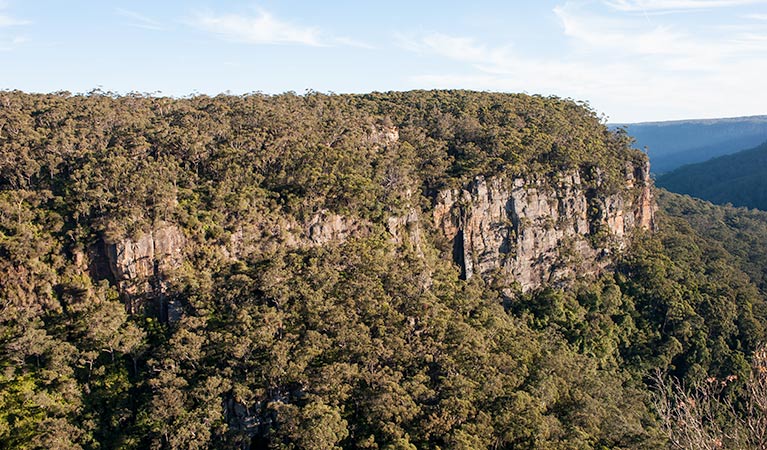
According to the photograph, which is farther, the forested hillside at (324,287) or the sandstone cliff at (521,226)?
the sandstone cliff at (521,226)

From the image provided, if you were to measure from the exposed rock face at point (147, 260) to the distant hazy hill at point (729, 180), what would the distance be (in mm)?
132635

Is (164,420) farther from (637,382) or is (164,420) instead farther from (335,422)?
(637,382)

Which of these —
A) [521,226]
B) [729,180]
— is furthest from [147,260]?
[729,180]

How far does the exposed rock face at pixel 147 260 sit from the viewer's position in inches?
1261

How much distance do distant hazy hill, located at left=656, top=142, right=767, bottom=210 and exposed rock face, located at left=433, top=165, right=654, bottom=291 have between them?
89843mm

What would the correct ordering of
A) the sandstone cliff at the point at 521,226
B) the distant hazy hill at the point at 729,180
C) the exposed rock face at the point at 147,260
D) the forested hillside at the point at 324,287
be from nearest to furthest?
the forested hillside at the point at 324,287
the exposed rock face at the point at 147,260
the sandstone cliff at the point at 521,226
the distant hazy hill at the point at 729,180

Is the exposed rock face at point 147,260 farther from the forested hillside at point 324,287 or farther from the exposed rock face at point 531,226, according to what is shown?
the exposed rock face at point 531,226

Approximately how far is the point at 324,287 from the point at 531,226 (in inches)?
1041

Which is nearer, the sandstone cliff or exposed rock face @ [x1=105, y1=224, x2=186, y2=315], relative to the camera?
exposed rock face @ [x1=105, y1=224, x2=186, y2=315]

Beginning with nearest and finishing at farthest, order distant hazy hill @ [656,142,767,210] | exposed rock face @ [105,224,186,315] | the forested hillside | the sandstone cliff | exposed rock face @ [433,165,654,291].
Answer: the forested hillside, exposed rock face @ [105,224,186,315], the sandstone cliff, exposed rock face @ [433,165,654,291], distant hazy hill @ [656,142,767,210]

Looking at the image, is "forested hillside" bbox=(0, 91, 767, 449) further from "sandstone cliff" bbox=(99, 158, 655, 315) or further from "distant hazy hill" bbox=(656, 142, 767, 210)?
"distant hazy hill" bbox=(656, 142, 767, 210)

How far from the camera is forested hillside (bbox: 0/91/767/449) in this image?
1107 inches

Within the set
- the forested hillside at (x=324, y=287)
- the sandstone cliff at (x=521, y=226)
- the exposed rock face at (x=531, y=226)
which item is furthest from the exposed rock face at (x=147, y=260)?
the exposed rock face at (x=531, y=226)

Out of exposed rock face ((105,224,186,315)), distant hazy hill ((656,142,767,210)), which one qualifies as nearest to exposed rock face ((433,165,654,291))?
exposed rock face ((105,224,186,315))
